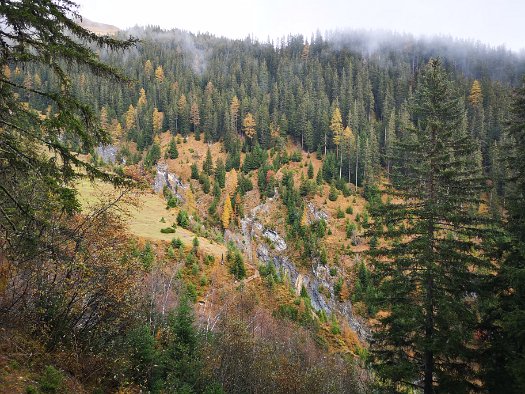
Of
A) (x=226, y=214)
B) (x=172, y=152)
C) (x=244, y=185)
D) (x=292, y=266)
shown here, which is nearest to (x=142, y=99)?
(x=172, y=152)

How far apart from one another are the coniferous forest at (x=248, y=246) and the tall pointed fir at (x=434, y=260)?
A: 3.4 inches

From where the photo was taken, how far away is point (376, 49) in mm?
167375

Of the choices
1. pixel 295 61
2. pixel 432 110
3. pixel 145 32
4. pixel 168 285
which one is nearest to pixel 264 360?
pixel 168 285

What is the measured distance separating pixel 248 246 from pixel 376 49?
475ft

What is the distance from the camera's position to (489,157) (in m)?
77.5

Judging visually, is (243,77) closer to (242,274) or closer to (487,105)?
(487,105)

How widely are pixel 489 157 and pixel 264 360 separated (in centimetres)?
7853

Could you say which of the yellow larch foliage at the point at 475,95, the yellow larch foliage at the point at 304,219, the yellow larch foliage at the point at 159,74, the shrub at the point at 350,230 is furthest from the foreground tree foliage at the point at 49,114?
the yellow larch foliage at the point at 159,74

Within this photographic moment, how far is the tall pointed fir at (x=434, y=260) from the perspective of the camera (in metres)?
13.5

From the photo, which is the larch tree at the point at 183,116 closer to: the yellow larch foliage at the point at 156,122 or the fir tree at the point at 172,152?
the yellow larch foliage at the point at 156,122

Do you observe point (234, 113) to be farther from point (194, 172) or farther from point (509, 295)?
→ point (509, 295)

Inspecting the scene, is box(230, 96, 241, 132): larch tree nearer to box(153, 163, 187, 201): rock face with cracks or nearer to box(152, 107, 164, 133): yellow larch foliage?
box(152, 107, 164, 133): yellow larch foliage

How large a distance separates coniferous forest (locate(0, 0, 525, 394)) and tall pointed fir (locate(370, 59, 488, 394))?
87 millimetres

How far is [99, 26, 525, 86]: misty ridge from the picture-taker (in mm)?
150125
